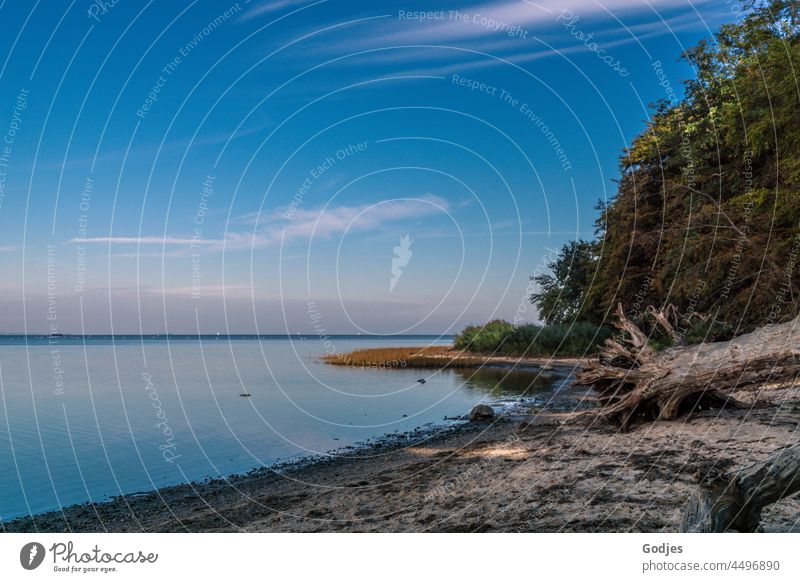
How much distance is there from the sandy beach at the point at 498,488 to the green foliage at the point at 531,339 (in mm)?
20234

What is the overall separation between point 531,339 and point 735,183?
A: 67.2 ft

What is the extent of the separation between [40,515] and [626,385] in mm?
10132

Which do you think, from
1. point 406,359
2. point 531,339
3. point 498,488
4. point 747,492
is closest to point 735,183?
point 498,488

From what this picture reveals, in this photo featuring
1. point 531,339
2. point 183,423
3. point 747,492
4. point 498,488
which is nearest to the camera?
point 747,492

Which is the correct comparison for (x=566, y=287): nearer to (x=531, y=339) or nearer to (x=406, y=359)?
(x=531, y=339)

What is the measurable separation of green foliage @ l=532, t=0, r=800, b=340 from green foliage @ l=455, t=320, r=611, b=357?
233 inches

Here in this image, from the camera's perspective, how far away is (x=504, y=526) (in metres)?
6.14

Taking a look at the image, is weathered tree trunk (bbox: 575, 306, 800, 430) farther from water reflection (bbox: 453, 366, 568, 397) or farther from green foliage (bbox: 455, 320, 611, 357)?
green foliage (bbox: 455, 320, 611, 357)

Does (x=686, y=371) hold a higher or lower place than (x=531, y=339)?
higher

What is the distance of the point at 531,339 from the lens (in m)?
40.7

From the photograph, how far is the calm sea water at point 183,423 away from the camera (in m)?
12.9

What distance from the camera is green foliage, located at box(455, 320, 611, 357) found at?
3362 centimetres
